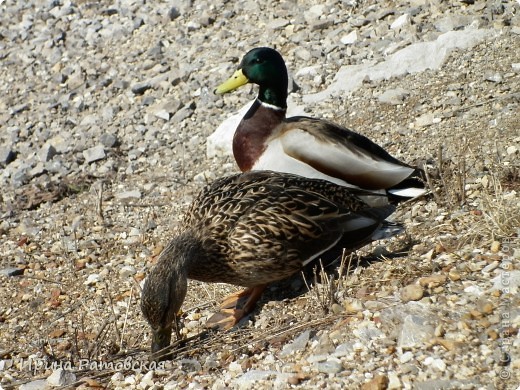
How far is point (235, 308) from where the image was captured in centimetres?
444

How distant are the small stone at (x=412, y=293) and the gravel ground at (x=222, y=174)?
0.01m

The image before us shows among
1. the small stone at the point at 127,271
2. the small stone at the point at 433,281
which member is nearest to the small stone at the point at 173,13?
the small stone at the point at 127,271

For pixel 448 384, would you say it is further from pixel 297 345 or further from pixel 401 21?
pixel 401 21

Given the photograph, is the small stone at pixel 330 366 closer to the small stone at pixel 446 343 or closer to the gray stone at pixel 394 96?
the small stone at pixel 446 343

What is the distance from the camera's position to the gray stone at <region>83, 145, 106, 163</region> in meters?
6.92

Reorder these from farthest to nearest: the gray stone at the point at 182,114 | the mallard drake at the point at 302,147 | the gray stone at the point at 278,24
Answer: the gray stone at the point at 278,24 → the gray stone at the point at 182,114 → the mallard drake at the point at 302,147

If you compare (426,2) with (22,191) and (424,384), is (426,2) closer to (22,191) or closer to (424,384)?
(22,191)

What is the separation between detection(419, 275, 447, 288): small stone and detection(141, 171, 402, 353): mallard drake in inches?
25.2

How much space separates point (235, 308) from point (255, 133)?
65.1 inches

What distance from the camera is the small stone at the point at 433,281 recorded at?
375 centimetres

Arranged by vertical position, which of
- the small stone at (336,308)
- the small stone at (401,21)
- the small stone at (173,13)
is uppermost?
the small stone at (173,13)

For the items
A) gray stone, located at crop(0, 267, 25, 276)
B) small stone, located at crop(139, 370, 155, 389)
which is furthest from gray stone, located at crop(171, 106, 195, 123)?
small stone, located at crop(139, 370, 155, 389)

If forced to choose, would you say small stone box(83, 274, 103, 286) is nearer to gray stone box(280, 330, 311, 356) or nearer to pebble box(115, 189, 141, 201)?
pebble box(115, 189, 141, 201)

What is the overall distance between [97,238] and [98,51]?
329 cm
